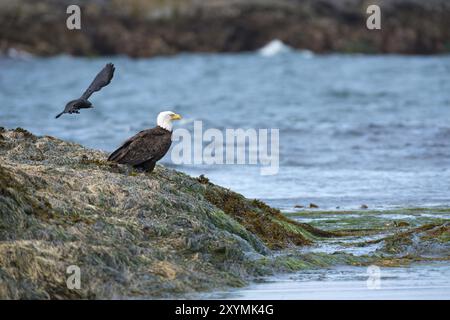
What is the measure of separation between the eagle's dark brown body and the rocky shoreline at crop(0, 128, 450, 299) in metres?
0.12

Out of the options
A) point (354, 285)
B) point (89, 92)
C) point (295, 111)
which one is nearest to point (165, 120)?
point (89, 92)

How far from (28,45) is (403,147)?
141 feet

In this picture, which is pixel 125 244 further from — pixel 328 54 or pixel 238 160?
pixel 328 54

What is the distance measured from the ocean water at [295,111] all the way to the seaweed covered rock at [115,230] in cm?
358

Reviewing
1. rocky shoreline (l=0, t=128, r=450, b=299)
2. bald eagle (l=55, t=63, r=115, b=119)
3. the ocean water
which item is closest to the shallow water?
rocky shoreline (l=0, t=128, r=450, b=299)

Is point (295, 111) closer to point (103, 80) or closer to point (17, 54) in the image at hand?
point (103, 80)

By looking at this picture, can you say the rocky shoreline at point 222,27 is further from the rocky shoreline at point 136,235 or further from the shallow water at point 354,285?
the shallow water at point 354,285

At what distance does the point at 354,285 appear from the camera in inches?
315

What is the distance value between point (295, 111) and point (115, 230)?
64.6ft

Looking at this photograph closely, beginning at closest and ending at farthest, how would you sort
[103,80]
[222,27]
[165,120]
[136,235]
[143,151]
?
[136,235], [143,151], [165,120], [103,80], [222,27]

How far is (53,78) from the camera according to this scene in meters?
42.7

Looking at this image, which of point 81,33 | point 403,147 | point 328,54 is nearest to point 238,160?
point 403,147

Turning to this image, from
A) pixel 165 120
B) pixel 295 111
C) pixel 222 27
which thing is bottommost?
pixel 295 111

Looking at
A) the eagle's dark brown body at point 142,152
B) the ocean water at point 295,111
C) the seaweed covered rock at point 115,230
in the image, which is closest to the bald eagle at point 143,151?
the eagle's dark brown body at point 142,152
